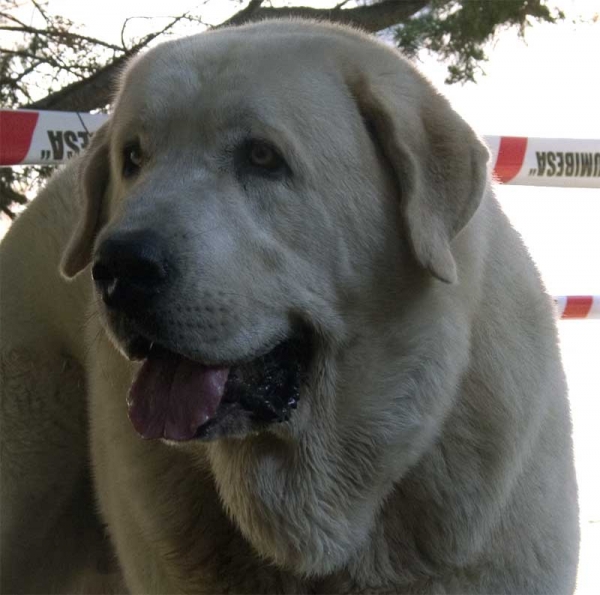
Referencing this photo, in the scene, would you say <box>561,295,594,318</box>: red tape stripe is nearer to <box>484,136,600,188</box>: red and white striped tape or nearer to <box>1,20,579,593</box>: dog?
<box>484,136,600,188</box>: red and white striped tape

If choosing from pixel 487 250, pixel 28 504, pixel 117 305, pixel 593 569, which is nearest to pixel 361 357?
pixel 487 250

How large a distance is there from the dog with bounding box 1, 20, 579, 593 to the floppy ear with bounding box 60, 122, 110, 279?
0.07m

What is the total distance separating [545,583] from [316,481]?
1.99ft

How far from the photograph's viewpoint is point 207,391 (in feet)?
7.78

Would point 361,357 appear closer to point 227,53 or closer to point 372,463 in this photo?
point 372,463

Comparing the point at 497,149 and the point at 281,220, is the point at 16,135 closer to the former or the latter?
the point at 497,149

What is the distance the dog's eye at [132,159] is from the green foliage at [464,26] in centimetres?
359

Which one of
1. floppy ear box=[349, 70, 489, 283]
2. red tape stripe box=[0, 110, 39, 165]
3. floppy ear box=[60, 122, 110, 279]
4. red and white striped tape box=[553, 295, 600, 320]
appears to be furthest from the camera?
red and white striped tape box=[553, 295, 600, 320]

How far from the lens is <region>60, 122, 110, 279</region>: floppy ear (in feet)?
9.34

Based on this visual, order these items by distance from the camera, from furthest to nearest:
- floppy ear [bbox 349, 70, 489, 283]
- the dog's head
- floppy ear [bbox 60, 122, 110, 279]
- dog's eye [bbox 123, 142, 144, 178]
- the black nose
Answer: floppy ear [bbox 60, 122, 110, 279], dog's eye [bbox 123, 142, 144, 178], floppy ear [bbox 349, 70, 489, 283], the dog's head, the black nose

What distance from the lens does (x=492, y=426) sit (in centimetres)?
252

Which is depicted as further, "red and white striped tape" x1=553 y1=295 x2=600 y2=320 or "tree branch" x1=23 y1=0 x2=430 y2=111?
"red and white striped tape" x1=553 y1=295 x2=600 y2=320

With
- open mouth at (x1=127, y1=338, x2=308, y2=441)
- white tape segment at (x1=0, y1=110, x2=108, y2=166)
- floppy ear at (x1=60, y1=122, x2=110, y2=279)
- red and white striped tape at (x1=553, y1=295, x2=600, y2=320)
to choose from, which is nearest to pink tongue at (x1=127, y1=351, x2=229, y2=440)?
open mouth at (x1=127, y1=338, x2=308, y2=441)

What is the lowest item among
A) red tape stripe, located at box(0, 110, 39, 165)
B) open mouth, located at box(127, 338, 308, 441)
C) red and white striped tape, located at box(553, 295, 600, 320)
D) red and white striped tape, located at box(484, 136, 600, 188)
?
red and white striped tape, located at box(553, 295, 600, 320)
